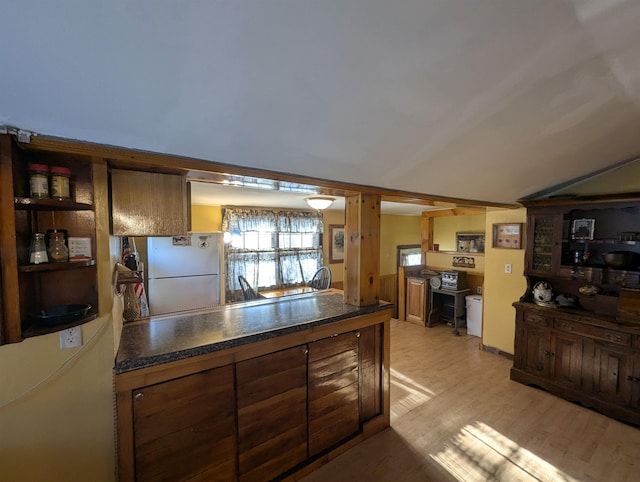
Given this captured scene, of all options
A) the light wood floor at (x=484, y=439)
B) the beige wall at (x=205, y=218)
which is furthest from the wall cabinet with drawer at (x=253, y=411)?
the beige wall at (x=205, y=218)

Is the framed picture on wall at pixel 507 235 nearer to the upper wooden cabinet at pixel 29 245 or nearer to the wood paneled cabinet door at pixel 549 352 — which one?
the wood paneled cabinet door at pixel 549 352

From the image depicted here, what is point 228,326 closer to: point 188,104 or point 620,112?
point 188,104

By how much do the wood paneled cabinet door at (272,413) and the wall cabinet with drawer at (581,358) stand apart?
261 cm

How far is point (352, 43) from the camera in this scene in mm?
991

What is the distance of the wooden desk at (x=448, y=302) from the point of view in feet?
15.7

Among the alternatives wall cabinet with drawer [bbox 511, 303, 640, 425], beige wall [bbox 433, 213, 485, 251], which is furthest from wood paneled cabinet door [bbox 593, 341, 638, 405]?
beige wall [bbox 433, 213, 485, 251]

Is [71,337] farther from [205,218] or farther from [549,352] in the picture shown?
[549,352]

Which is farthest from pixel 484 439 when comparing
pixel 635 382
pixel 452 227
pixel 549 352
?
pixel 452 227

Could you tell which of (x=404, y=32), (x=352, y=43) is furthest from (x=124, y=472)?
(x=404, y=32)

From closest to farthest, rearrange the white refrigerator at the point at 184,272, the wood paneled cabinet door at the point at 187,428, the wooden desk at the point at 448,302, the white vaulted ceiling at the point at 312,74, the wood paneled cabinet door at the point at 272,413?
the white vaulted ceiling at the point at 312,74 → the wood paneled cabinet door at the point at 187,428 → the wood paneled cabinet door at the point at 272,413 → the white refrigerator at the point at 184,272 → the wooden desk at the point at 448,302

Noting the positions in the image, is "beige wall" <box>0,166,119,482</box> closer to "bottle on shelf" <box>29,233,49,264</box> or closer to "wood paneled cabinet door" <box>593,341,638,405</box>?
"bottle on shelf" <box>29,233,49,264</box>

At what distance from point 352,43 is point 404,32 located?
0.58ft

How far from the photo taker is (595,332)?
269 centimetres

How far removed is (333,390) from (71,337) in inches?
63.6
